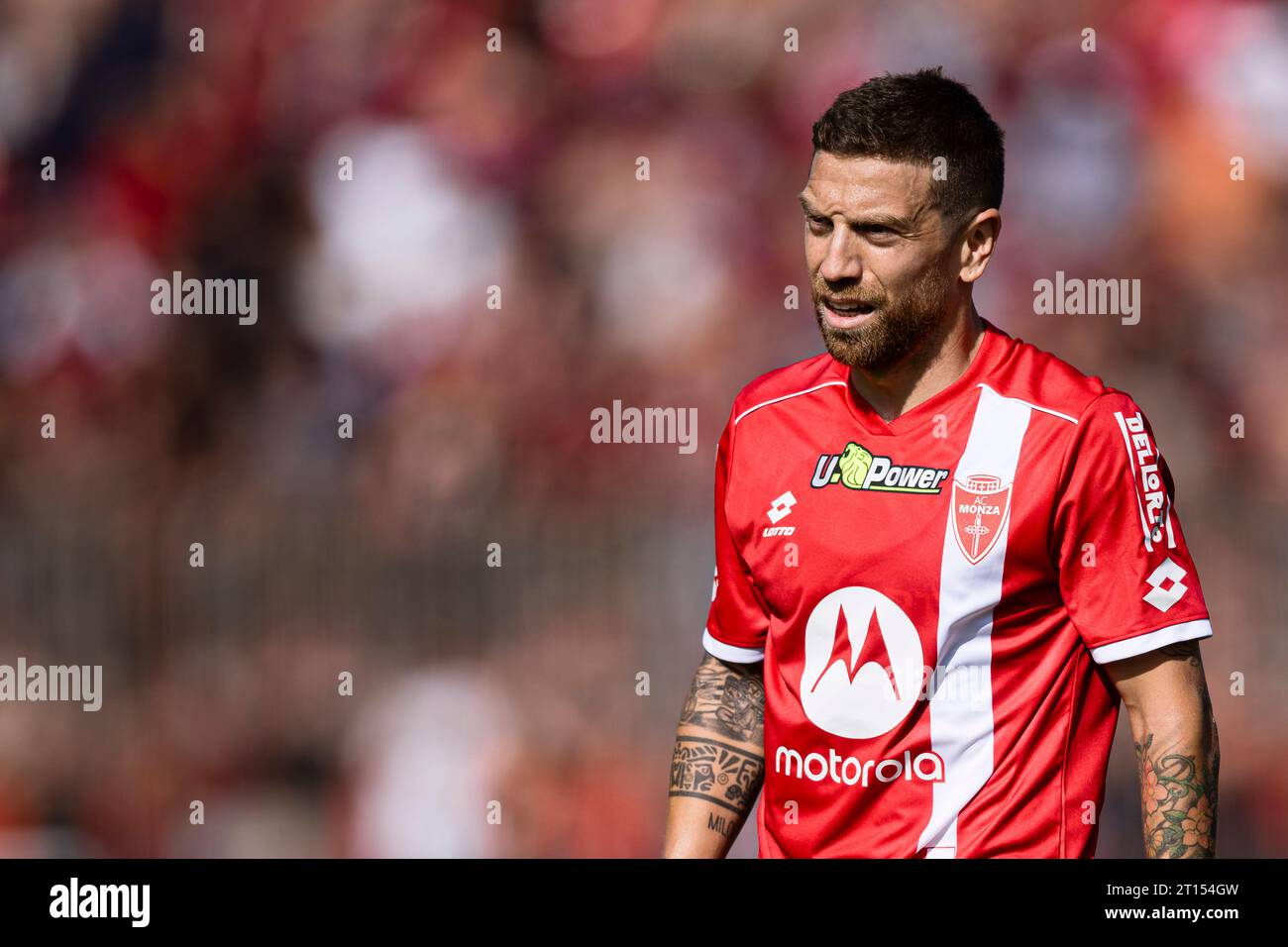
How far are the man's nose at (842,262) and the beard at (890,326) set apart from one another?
0.04 metres

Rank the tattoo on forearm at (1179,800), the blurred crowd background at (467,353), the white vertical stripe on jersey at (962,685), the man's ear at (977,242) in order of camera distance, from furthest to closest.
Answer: the blurred crowd background at (467,353)
the man's ear at (977,242)
the white vertical stripe on jersey at (962,685)
the tattoo on forearm at (1179,800)

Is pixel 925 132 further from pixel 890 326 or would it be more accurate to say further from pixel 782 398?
pixel 782 398

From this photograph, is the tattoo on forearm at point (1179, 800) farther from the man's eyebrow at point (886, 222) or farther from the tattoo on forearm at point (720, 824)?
the man's eyebrow at point (886, 222)

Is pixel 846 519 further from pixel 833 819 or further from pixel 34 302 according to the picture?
pixel 34 302

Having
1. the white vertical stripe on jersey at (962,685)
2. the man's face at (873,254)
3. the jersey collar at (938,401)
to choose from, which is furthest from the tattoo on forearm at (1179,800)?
the man's face at (873,254)

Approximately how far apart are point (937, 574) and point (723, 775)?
0.51 metres

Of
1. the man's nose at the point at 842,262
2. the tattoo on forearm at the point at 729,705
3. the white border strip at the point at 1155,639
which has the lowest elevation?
the tattoo on forearm at the point at 729,705

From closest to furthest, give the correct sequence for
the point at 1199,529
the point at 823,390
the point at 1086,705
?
the point at 1086,705 → the point at 823,390 → the point at 1199,529

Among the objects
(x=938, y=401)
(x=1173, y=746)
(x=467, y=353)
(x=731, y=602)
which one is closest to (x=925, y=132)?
(x=938, y=401)

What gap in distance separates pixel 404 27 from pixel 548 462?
151 cm

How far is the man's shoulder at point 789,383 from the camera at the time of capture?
2.34 m

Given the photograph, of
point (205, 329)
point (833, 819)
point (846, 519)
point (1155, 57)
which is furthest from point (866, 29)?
point (833, 819)

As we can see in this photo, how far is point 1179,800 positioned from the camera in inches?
76.0

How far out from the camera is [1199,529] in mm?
4324
